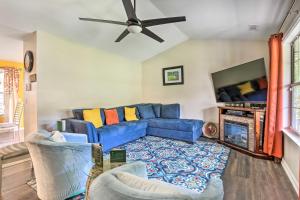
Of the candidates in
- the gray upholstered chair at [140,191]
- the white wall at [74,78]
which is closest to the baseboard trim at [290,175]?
the gray upholstered chair at [140,191]

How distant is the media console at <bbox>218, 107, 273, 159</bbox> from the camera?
10.7 ft

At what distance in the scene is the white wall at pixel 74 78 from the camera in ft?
11.5

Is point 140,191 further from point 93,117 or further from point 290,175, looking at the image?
point 93,117

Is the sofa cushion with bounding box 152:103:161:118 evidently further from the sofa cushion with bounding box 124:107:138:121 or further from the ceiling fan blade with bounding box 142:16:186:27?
the ceiling fan blade with bounding box 142:16:186:27

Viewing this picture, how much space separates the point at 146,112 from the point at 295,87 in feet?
11.3

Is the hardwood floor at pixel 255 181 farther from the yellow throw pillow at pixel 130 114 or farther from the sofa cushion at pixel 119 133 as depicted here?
the yellow throw pillow at pixel 130 114

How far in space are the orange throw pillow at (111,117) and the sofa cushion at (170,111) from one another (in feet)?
4.85

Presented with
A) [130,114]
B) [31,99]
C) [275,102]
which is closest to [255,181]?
[275,102]

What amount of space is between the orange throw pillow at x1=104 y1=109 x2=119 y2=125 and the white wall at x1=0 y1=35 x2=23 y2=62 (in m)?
2.52

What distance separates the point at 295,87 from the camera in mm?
2756

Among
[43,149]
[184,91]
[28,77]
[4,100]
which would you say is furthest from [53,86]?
[4,100]

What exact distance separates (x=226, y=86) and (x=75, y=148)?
364cm

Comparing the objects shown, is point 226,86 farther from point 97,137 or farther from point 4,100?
point 4,100

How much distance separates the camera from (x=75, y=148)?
189cm
